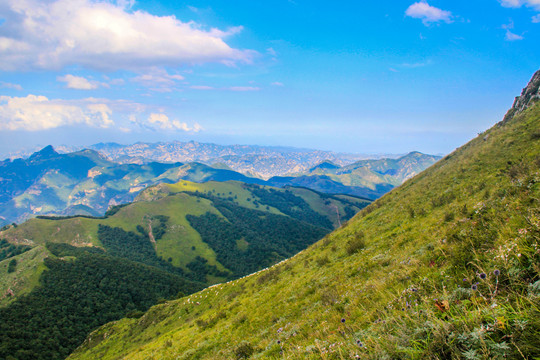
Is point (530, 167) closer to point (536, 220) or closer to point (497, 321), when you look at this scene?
point (536, 220)

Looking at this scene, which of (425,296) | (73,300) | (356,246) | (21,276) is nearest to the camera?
(425,296)

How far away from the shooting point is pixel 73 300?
137250 millimetres

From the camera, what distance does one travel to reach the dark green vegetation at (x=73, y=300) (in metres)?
105

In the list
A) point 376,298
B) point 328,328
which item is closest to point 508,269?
point 376,298

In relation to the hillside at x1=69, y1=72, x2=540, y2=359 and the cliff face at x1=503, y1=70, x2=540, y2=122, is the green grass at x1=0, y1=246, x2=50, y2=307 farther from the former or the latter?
the cliff face at x1=503, y1=70, x2=540, y2=122

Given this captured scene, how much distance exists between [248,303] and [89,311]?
167m

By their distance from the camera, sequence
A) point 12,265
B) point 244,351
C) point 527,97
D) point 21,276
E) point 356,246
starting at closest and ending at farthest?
point 244,351 → point 356,246 → point 527,97 → point 21,276 → point 12,265

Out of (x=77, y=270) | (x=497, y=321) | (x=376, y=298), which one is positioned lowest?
(x=77, y=270)

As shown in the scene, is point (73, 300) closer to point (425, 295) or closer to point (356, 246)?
point (356, 246)

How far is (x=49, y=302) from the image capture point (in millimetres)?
129375

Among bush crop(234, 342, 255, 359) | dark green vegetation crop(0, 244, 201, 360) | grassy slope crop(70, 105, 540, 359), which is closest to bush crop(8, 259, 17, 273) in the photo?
dark green vegetation crop(0, 244, 201, 360)

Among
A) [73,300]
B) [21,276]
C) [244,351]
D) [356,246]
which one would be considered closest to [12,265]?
[21,276]

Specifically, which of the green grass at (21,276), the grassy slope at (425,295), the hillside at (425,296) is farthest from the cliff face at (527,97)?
the green grass at (21,276)

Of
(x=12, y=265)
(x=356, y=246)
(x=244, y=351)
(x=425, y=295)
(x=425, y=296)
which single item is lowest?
(x=12, y=265)
